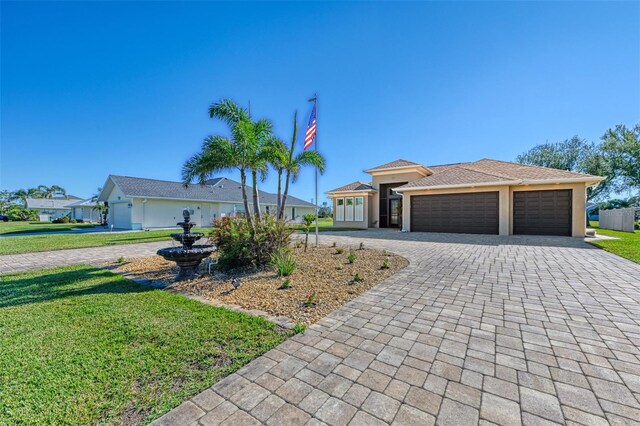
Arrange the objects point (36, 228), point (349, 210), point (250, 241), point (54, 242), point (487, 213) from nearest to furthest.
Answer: point (250, 241), point (54, 242), point (487, 213), point (349, 210), point (36, 228)

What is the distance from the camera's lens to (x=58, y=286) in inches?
203

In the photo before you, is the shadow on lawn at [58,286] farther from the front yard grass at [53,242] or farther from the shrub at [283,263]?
the front yard grass at [53,242]

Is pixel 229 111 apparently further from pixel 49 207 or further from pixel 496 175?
pixel 49 207

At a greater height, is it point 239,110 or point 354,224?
point 239,110

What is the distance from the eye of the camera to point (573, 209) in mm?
12281

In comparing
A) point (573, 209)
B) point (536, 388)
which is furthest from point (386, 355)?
point (573, 209)

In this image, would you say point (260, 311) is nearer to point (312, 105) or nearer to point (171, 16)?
point (312, 105)

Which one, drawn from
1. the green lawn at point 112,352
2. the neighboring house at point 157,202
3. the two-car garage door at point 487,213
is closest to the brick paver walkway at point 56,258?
the green lawn at point 112,352

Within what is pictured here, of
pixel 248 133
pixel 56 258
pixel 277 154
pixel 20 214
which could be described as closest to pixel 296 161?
pixel 277 154

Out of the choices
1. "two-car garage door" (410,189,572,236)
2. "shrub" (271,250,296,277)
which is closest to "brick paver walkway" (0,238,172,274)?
"shrub" (271,250,296,277)

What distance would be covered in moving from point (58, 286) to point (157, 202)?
20.0 m

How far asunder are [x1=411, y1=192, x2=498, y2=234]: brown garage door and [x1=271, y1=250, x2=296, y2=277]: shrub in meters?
11.8

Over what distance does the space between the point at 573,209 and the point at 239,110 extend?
16145mm

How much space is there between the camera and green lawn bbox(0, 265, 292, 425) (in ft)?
6.36
